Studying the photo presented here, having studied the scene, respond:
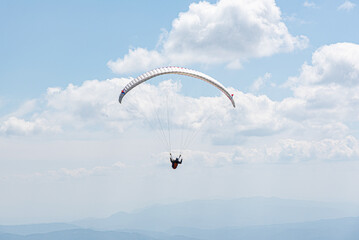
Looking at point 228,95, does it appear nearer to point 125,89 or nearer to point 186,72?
point 186,72

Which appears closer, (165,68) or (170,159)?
(165,68)

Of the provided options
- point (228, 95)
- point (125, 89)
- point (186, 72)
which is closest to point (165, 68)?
point (186, 72)

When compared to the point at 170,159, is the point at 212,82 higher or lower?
higher

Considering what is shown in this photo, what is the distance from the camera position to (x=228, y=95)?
5291 centimetres

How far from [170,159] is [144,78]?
1209 cm

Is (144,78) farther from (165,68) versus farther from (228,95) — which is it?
(228,95)

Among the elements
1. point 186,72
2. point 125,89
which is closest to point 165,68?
point 186,72

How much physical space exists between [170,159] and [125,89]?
11550mm

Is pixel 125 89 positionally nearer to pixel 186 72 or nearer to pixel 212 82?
pixel 186 72

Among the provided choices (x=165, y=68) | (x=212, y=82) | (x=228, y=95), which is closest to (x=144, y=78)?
(x=165, y=68)

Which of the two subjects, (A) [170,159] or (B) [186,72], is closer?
(B) [186,72]

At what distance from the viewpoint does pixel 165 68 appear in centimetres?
4775

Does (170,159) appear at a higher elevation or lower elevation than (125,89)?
lower

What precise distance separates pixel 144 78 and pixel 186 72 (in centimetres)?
557
